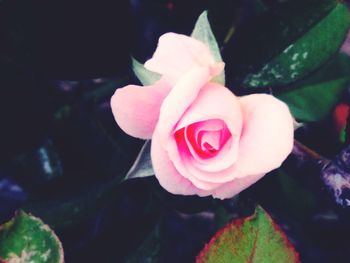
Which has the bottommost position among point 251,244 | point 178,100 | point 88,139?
point 88,139

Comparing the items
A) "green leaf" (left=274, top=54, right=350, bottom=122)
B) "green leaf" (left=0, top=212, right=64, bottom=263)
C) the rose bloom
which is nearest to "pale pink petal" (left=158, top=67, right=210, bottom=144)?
the rose bloom

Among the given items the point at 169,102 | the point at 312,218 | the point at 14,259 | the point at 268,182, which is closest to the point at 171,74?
the point at 169,102

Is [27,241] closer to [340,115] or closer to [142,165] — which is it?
[142,165]

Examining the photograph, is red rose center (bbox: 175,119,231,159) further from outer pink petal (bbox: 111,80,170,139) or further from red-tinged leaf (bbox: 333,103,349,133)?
red-tinged leaf (bbox: 333,103,349,133)

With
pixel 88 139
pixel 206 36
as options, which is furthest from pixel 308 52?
pixel 88 139

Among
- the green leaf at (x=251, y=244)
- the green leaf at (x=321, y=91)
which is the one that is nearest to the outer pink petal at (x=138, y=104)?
the green leaf at (x=251, y=244)

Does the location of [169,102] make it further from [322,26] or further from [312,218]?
[312,218]
